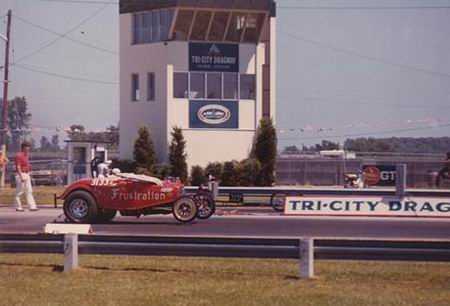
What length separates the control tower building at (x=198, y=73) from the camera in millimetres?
43875

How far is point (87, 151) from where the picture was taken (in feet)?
141

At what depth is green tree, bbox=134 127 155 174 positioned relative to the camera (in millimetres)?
43031

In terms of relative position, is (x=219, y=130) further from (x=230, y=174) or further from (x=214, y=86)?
(x=230, y=174)

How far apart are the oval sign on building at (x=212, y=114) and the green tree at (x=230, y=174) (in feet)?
6.78

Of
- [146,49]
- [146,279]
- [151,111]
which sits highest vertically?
[146,49]

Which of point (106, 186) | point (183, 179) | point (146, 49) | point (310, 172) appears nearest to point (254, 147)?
point (183, 179)

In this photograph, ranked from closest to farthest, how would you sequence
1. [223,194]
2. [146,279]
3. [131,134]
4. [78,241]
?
[146,279] → [78,241] → [223,194] → [131,134]

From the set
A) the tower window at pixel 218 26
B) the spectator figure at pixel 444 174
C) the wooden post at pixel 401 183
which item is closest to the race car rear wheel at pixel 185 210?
the wooden post at pixel 401 183

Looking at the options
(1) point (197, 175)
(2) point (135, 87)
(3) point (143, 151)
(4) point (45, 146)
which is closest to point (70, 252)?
(3) point (143, 151)

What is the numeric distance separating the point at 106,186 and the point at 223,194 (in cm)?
871

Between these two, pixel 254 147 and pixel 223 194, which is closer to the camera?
pixel 223 194

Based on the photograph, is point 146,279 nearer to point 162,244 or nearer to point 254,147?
point 162,244

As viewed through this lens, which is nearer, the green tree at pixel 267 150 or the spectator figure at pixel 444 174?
the spectator figure at pixel 444 174

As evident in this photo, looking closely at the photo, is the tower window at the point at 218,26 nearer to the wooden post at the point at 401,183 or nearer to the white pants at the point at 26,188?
the wooden post at the point at 401,183
